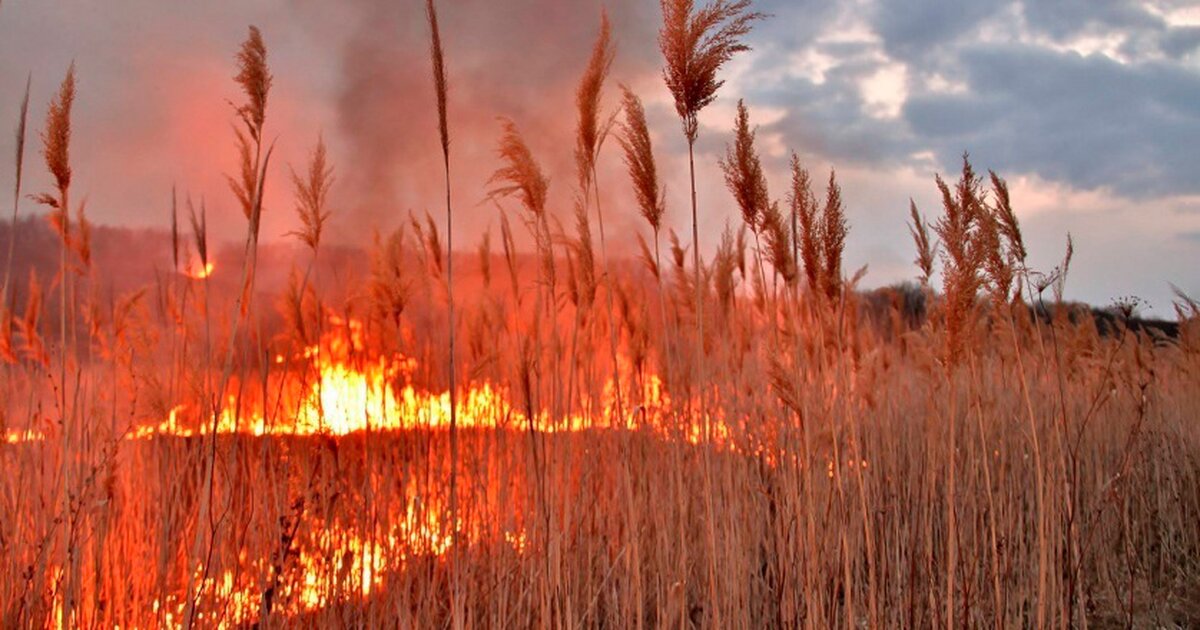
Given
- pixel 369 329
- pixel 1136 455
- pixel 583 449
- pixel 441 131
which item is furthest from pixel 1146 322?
pixel 441 131

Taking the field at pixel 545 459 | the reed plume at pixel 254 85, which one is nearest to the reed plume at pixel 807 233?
the field at pixel 545 459

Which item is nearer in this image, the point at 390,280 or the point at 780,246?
the point at 780,246

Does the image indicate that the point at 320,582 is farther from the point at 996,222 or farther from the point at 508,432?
the point at 996,222

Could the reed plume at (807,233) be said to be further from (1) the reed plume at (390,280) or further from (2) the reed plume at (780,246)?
(1) the reed plume at (390,280)

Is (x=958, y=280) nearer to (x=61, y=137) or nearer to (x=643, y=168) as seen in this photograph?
(x=643, y=168)

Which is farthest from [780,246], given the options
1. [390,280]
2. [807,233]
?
[390,280]

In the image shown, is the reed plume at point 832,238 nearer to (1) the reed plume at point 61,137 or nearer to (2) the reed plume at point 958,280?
(2) the reed plume at point 958,280

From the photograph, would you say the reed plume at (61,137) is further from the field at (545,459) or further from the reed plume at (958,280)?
the reed plume at (958,280)

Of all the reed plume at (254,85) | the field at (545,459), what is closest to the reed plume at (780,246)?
the field at (545,459)

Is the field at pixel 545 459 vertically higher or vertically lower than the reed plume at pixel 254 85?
lower

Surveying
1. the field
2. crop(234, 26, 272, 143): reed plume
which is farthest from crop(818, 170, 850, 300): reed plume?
crop(234, 26, 272, 143): reed plume

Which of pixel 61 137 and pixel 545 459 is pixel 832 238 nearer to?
pixel 545 459

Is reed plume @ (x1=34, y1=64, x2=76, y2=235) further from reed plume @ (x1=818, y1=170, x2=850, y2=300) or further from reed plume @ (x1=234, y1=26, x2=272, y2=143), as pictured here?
reed plume @ (x1=818, y1=170, x2=850, y2=300)

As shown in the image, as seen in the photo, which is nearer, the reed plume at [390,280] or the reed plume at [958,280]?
the reed plume at [958,280]
